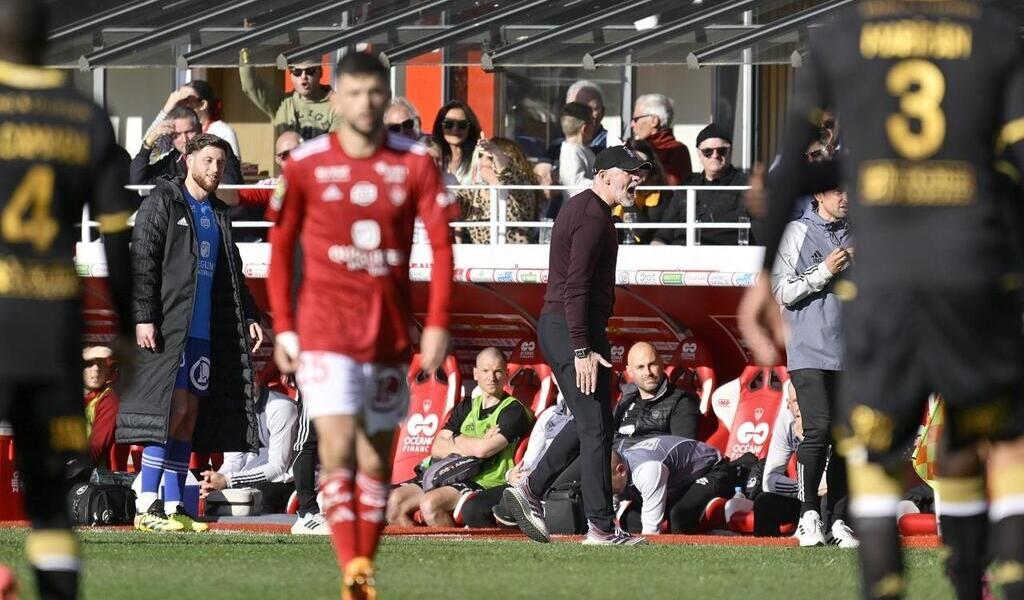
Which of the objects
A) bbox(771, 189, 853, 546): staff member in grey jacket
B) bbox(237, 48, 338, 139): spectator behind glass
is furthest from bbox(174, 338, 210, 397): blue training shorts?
bbox(237, 48, 338, 139): spectator behind glass

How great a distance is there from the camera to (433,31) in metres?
15.7

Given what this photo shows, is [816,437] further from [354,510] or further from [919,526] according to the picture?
[354,510]

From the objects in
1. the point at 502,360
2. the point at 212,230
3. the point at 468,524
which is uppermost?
the point at 212,230

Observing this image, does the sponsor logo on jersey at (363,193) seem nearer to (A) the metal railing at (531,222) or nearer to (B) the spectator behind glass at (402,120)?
(A) the metal railing at (531,222)

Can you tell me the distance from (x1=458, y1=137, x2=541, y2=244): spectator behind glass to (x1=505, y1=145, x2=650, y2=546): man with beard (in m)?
3.39

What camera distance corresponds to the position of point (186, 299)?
472 inches

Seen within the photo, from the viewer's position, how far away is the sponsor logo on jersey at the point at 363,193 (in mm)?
7809

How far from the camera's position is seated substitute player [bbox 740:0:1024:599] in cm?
574

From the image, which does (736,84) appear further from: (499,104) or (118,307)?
(118,307)

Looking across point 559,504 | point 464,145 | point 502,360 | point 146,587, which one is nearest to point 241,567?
point 146,587

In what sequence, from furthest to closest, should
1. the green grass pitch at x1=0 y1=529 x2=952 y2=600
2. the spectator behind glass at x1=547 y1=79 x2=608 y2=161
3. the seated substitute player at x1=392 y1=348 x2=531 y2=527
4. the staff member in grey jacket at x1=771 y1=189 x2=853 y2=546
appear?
the spectator behind glass at x1=547 y1=79 x2=608 y2=161
the seated substitute player at x1=392 y1=348 x2=531 y2=527
the staff member in grey jacket at x1=771 y1=189 x2=853 y2=546
the green grass pitch at x1=0 y1=529 x2=952 y2=600

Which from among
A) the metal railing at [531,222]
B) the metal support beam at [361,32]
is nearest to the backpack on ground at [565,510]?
the metal railing at [531,222]

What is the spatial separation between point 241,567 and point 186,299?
8.53 ft

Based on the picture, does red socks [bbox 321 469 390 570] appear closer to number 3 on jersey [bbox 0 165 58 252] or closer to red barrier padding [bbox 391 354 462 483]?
number 3 on jersey [bbox 0 165 58 252]
